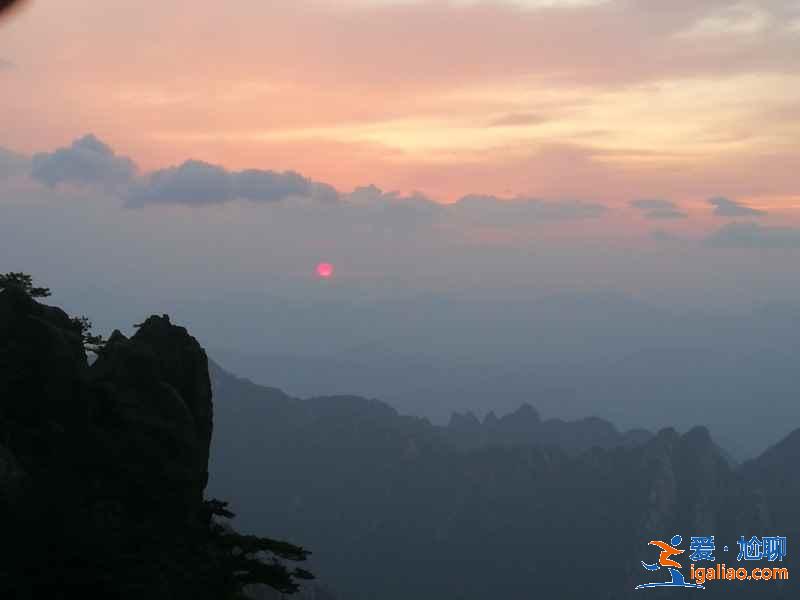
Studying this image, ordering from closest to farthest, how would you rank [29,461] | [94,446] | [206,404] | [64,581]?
[64,581], [29,461], [94,446], [206,404]

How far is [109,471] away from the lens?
35969 mm

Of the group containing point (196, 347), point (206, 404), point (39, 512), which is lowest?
point (39, 512)

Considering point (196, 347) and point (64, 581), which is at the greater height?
point (196, 347)

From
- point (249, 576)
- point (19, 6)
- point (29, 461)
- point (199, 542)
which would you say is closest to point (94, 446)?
point (29, 461)

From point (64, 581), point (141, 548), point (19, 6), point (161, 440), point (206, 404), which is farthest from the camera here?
point (206, 404)

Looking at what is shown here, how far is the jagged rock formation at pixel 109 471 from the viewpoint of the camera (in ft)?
89.7

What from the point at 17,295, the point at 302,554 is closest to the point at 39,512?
the point at 302,554

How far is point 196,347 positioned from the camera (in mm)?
45656

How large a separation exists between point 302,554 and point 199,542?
14.4 ft

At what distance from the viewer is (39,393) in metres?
37.0

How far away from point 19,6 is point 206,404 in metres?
36.7

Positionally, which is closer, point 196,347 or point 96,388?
point 96,388

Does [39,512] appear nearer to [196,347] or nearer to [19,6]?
[196,347]

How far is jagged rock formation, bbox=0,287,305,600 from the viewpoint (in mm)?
27328
